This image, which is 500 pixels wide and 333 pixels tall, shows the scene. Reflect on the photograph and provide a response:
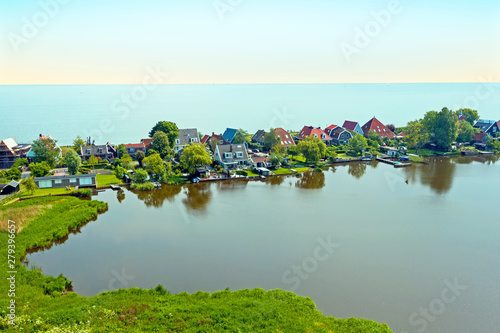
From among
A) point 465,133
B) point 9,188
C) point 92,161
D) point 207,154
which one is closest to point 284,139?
point 207,154

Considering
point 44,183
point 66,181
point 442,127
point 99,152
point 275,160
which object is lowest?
point 44,183

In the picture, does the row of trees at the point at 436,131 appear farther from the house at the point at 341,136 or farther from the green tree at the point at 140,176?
the green tree at the point at 140,176

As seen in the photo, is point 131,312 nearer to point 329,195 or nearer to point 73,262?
point 73,262

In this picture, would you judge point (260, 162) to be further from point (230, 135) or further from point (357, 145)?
point (357, 145)

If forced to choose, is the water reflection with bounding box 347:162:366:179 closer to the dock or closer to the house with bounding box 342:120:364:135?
the dock

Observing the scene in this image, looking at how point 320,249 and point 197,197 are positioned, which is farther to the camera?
point 197,197

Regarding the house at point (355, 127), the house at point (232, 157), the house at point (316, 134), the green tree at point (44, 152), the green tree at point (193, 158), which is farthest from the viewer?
the house at point (355, 127)

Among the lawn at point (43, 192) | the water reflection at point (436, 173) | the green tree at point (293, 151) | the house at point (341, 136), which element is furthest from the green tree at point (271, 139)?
the lawn at point (43, 192)
